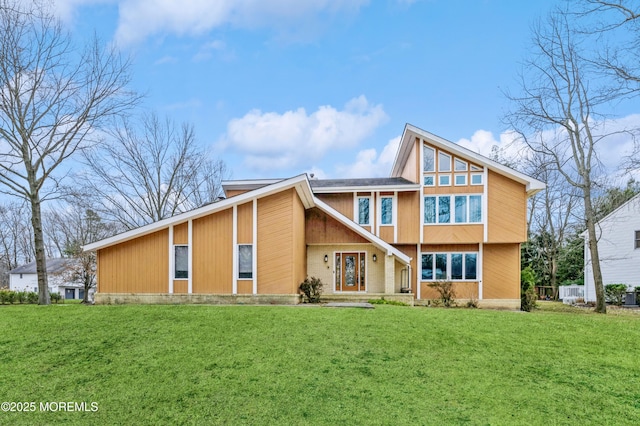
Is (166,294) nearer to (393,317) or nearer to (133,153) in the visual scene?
(393,317)

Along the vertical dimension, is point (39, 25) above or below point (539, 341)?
above

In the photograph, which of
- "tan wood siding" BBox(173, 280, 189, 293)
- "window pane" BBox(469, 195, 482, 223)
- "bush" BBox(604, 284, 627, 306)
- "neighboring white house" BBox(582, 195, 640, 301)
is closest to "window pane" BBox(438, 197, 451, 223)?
"window pane" BBox(469, 195, 482, 223)

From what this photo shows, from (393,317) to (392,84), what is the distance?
1373cm

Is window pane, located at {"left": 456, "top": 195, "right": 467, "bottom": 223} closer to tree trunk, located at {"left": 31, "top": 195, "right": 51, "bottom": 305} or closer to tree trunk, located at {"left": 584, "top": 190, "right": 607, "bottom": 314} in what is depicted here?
tree trunk, located at {"left": 584, "top": 190, "right": 607, "bottom": 314}

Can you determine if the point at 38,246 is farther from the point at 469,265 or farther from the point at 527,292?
the point at 527,292

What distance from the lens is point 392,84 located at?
1952 centimetres

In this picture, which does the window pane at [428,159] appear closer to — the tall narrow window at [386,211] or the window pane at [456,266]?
the tall narrow window at [386,211]

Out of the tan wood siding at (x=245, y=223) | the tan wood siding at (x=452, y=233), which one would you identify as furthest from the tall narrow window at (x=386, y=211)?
the tan wood siding at (x=245, y=223)

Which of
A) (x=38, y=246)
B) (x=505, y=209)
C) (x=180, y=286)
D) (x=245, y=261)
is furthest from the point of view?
(x=505, y=209)

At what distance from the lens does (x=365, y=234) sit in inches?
639

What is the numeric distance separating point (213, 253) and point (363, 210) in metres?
8.01

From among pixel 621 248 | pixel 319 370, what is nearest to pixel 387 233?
pixel 319 370

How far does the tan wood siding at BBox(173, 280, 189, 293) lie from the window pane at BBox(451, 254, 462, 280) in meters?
12.3

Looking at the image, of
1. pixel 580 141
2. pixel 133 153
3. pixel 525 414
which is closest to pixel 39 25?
pixel 133 153
